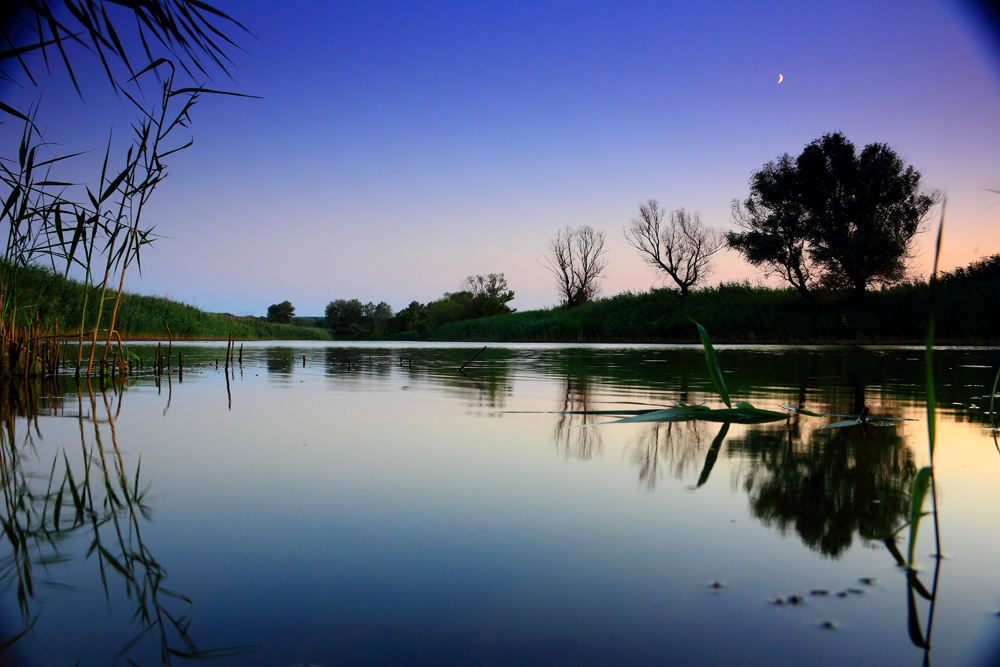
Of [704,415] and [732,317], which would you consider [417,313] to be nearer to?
[732,317]

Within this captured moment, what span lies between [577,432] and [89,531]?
176cm

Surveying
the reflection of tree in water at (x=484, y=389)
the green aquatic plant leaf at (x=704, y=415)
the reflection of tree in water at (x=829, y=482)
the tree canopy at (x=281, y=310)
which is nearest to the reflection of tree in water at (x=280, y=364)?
the reflection of tree in water at (x=484, y=389)

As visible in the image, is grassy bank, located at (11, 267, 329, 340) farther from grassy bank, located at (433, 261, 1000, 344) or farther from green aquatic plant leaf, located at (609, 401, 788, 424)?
green aquatic plant leaf, located at (609, 401, 788, 424)

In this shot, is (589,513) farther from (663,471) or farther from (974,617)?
(974,617)

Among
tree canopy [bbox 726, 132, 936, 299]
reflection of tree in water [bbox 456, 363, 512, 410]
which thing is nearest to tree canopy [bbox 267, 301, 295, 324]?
tree canopy [bbox 726, 132, 936, 299]

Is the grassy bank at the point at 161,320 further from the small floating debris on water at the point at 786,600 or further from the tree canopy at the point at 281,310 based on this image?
the tree canopy at the point at 281,310

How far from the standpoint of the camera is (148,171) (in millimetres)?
3969

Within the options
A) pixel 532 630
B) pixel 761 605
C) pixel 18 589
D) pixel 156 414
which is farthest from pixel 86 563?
pixel 156 414

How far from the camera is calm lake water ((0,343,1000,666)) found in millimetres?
838

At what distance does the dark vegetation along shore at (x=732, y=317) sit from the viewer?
16.5 meters

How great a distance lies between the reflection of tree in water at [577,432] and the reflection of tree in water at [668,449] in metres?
0.15

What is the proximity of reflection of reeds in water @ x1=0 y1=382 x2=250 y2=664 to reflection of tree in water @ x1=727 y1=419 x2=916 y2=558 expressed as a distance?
→ 1.17 meters

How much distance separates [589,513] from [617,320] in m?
25.8

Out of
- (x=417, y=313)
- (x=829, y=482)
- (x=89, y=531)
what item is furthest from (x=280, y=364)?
(x=417, y=313)
